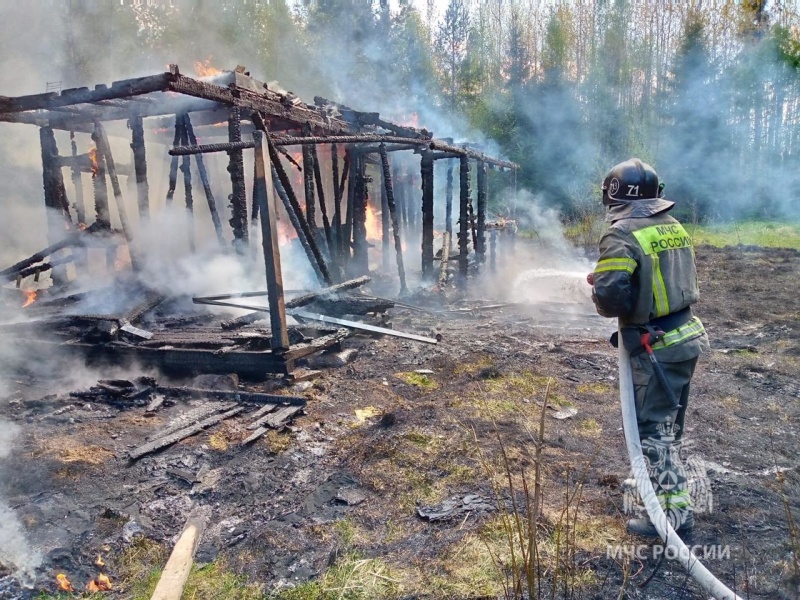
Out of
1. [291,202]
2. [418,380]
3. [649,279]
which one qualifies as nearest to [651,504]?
[649,279]

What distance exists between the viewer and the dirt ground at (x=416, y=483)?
2928 millimetres

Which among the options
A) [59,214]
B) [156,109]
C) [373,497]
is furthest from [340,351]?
[59,214]

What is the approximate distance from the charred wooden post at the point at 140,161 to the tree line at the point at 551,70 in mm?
16744

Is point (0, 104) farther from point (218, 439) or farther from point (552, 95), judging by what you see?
point (552, 95)

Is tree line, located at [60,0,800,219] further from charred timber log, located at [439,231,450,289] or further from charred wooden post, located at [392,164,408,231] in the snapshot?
charred timber log, located at [439,231,450,289]

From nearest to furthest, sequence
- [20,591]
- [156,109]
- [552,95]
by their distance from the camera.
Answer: [20,591]
[156,109]
[552,95]

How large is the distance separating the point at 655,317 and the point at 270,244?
4008mm

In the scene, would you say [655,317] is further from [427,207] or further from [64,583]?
[427,207]

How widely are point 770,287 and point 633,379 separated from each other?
1181 centimetres

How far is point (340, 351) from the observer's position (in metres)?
7.17

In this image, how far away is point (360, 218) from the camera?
12.1 meters

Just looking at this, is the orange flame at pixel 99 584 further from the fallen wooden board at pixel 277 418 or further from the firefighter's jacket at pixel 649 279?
the firefighter's jacket at pixel 649 279

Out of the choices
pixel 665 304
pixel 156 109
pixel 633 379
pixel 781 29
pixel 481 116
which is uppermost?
pixel 781 29

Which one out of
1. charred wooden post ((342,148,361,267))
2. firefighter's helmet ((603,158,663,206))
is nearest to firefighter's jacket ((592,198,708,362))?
firefighter's helmet ((603,158,663,206))
